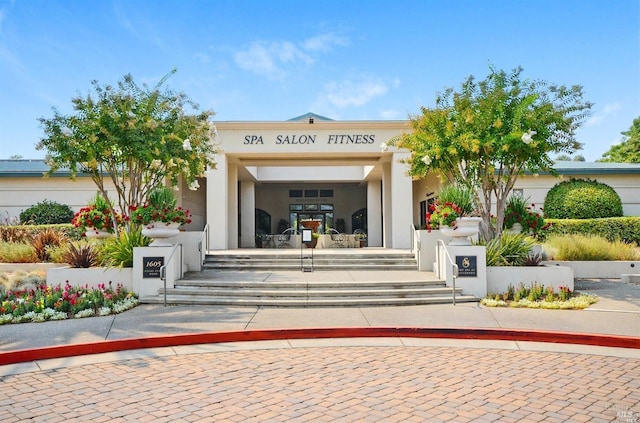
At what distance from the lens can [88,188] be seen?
2111 centimetres

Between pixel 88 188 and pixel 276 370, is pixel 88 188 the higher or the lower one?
the higher one

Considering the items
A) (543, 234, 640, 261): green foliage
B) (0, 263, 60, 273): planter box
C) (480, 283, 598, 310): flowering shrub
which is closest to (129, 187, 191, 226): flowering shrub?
(0, 263, 60, 273): planter box

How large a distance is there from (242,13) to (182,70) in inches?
90.8

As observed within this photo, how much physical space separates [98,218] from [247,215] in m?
12.6

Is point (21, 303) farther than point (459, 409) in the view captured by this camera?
Yes

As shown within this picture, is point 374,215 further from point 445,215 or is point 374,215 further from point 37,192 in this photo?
point 37,192

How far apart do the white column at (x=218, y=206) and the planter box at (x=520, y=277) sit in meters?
10.6

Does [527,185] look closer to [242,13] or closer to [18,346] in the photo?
[242,13]

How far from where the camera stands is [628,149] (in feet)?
144

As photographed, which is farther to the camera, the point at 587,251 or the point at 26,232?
the point at 26,232

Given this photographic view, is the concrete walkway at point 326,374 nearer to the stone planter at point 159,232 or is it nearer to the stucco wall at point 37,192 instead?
the stone planter at point 159,232

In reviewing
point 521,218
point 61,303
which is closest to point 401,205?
point 521,218

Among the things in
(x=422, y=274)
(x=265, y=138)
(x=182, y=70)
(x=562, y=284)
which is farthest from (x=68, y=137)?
(x=562, y=284)

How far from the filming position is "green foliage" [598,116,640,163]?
42828 millimetres
